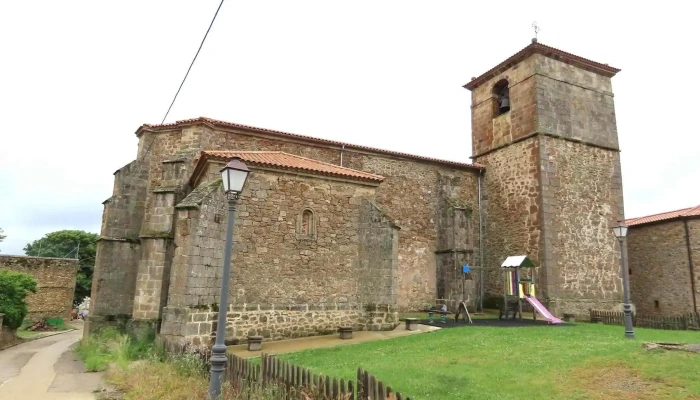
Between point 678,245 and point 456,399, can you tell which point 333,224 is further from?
point 678,245

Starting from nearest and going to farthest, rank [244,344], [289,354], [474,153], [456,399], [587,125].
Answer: [456,399] < [289,354] < [244,344] < [587,125] < [474,153]

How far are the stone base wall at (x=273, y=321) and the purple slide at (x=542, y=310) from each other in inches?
212

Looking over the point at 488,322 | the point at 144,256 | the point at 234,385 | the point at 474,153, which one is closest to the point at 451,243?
the point at 488,322

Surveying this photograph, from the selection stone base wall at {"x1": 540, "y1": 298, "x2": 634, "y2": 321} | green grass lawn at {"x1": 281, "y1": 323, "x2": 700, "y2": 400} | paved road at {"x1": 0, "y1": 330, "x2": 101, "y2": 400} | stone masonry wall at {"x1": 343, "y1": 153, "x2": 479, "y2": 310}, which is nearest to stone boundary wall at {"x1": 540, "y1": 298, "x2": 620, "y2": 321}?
stone base wall at {"x1": 540, "y1": 298, "x2": 634, "y2": 321}

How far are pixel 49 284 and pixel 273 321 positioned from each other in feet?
73.5

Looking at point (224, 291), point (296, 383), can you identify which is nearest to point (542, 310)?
point (296, 383)

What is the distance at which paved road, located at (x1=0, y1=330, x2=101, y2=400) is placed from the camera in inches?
324

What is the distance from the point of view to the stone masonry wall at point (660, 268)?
18922mm

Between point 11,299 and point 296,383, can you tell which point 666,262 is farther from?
point 11,299

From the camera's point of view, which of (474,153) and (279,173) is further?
(474,153)

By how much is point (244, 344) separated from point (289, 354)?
197cm

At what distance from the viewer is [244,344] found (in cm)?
1133

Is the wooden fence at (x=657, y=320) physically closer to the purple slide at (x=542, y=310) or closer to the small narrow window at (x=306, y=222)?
the purple slide at (x=542, y=310)

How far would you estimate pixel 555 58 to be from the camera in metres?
18.5
